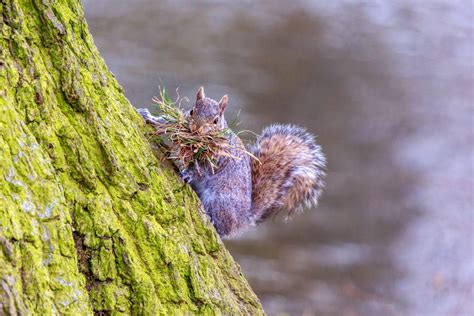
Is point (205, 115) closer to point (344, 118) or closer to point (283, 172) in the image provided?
point (283, 172)

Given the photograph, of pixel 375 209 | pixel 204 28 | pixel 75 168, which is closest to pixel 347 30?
pixel 204 28

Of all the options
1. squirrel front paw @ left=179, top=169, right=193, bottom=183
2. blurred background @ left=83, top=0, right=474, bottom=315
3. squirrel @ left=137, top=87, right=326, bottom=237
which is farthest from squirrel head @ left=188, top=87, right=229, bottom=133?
blurred background @ left=83, top=0, right=474, bottom=315

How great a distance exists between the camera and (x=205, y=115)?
6.80 ft

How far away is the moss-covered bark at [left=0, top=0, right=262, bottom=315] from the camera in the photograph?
126cm

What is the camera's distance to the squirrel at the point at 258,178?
2.20 meters

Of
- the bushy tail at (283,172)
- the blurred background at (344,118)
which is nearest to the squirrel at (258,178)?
the bushy tail at (283,172)

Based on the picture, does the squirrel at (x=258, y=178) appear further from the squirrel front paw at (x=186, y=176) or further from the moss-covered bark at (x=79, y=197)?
the moss-covered bark at (x=79, y=197)

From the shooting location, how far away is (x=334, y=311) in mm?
5020

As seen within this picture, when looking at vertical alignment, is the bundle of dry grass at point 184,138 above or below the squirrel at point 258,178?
below

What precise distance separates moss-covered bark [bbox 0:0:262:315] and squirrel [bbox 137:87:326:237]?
1.44 ft

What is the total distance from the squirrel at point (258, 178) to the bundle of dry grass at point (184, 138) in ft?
0.64

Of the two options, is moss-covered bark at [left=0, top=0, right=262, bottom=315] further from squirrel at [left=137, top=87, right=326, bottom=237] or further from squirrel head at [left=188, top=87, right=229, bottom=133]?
squirrel at [left=137, top=87, right=326, bottom=237]

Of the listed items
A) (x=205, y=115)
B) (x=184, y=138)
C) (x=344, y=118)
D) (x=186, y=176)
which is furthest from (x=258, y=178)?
(x=344, y=118)

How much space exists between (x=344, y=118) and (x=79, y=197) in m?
4.55
